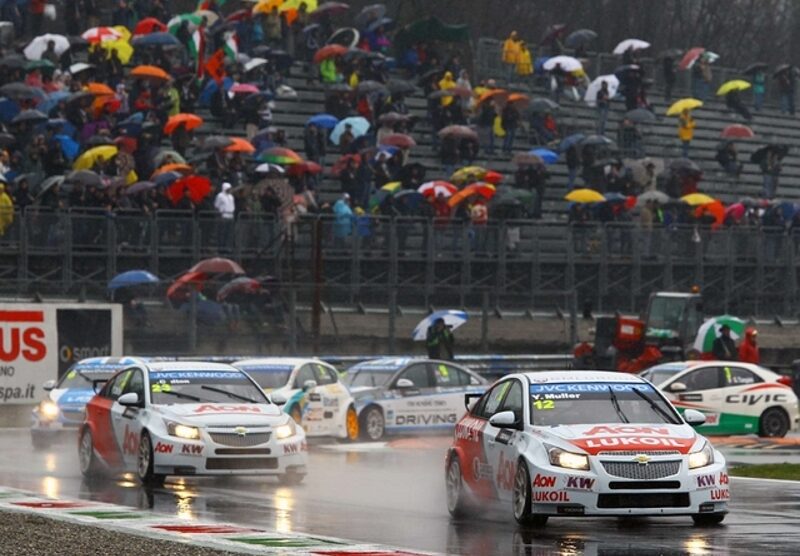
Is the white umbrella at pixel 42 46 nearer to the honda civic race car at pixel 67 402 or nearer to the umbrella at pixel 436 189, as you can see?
the umbrella at pixel 436 189

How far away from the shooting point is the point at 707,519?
15.5m

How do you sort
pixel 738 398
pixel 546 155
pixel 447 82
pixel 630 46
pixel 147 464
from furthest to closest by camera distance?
pixel 630 46
pixel 447 82
pixel 546 155
pixel 738 398
pixel 147 464

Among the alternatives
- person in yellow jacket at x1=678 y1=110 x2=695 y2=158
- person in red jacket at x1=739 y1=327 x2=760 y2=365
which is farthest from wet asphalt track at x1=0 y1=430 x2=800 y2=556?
person in yellow jacket at x1=678 y1=110 x2=695 y2=158

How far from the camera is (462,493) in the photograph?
16828mm

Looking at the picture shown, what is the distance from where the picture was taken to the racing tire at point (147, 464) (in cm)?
1998

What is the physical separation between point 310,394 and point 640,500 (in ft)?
48.4

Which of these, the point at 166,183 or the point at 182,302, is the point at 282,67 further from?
the point at 182,302

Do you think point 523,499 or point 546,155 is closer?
point 523,499

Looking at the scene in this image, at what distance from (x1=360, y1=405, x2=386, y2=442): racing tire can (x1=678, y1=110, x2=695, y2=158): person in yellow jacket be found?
24624 mm

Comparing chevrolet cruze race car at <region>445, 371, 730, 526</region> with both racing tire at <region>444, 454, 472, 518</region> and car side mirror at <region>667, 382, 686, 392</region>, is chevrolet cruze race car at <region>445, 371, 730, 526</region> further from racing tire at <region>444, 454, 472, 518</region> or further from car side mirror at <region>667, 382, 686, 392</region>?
car side mirror at <region>667, 382, 686, 392</region>

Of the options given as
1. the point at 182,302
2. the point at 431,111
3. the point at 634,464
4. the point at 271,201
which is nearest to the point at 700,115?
the point at 431,111

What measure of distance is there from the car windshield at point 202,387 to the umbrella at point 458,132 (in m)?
23.5

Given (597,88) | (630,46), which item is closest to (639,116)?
(597,88)

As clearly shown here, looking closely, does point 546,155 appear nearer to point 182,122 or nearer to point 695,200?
point 695,200
